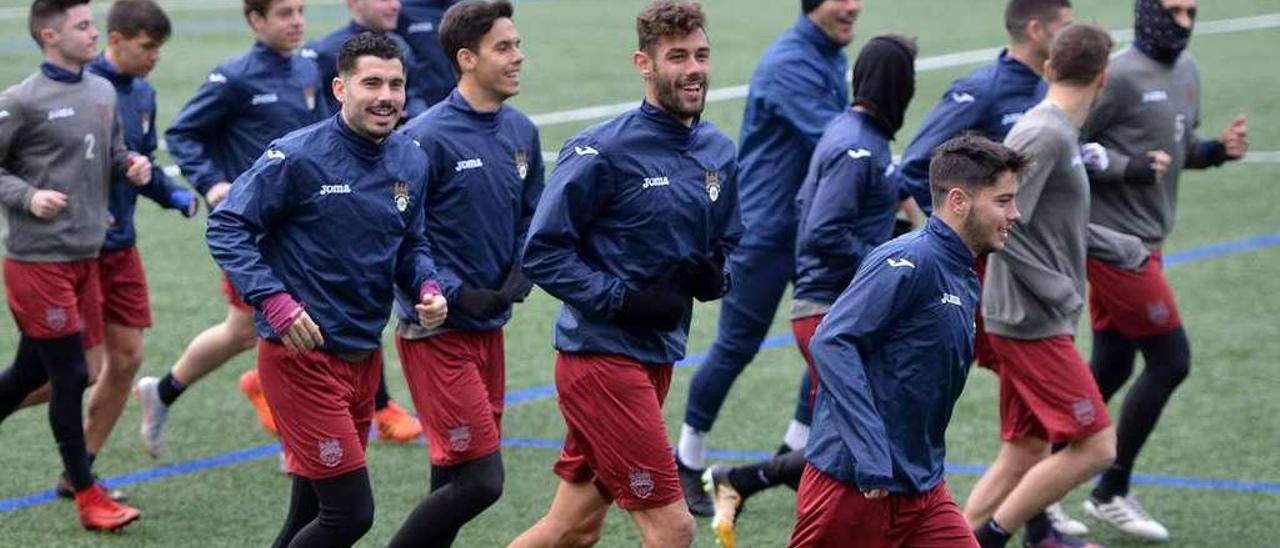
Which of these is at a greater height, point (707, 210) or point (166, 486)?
point (707, 210)

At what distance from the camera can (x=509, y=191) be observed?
8367mm

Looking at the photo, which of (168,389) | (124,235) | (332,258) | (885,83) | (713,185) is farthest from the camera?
(168,389)

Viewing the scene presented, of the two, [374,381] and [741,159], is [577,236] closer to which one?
[374,381]

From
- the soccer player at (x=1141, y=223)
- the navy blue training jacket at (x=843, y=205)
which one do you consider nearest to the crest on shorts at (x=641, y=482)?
the navy blue training jacket at (x=843, y=205)

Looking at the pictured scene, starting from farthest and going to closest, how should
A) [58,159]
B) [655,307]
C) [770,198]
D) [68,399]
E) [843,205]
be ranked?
1. [770,198]
2. [68,399]
3. [58,159]
4. [843,205]
5. [655,307]

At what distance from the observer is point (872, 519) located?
6895mm

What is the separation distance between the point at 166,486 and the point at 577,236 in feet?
10.8

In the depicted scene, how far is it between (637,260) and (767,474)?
1.48m

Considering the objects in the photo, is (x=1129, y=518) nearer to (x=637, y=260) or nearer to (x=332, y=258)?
(x=637, y=260)

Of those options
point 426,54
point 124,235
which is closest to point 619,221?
point 124,235

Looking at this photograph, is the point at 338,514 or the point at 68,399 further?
the point at 68,399

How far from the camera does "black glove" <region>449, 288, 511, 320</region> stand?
8.01 metres

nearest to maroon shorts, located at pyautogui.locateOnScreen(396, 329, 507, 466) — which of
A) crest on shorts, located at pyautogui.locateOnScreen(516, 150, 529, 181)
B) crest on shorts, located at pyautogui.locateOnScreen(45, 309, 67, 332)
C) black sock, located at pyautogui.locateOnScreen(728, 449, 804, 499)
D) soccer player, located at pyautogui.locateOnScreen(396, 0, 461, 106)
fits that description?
crest on shorts, located at pyautogui.locateOnScreen(516, 150, 529, 181)

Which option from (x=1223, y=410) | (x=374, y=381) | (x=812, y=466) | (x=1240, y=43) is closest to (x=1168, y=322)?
(x=1223, y=410)
